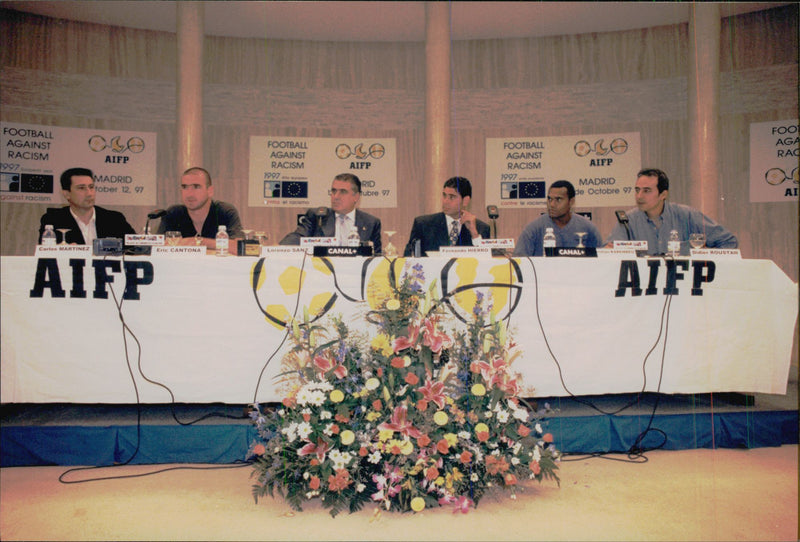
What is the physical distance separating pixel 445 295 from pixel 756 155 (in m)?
4.96

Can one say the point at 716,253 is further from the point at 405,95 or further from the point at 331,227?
the point at 405,95

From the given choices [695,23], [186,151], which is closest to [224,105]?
A: [186,151]

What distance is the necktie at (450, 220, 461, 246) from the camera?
4.05m

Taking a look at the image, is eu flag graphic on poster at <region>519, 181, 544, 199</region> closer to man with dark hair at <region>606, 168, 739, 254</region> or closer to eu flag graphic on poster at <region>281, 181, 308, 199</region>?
eu flag graphic on poster at <region>281, 181, 308, 199</region>

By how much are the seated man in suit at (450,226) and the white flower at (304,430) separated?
2.19 metres

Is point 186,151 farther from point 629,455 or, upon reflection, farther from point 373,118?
point 629,455

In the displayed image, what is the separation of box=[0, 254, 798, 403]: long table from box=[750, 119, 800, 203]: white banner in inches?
146

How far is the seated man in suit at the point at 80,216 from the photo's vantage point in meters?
3.44

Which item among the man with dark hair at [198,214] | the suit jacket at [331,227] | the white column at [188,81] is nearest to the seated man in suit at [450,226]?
the suit jacket at [331,227]

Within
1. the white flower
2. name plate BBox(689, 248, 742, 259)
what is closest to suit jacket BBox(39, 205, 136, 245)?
the white flower

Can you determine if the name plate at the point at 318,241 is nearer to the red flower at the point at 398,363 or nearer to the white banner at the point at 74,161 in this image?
the red flower at the point at 398,363

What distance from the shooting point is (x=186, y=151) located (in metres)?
5.43

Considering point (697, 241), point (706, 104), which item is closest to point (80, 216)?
point (697, 241)

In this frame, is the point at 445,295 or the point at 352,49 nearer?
the point at 445,295
